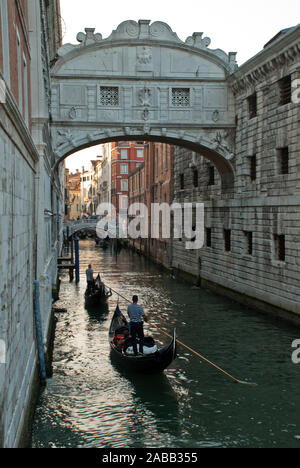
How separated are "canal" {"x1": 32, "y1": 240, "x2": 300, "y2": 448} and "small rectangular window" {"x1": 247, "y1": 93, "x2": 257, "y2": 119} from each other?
6.31 m

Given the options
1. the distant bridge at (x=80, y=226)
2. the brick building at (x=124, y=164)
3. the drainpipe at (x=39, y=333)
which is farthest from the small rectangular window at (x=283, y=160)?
the brick building at (x=124, y=164)

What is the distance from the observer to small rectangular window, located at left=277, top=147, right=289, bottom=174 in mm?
15141

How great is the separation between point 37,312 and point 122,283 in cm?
1516

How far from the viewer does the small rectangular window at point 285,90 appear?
48.8 ft

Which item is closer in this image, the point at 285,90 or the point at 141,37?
the point at 285,90

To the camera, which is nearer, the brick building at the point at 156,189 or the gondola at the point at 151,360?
the gondola at the point at 151,360

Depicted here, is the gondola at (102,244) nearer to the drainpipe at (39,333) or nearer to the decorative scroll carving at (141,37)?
the decorative scroll carving at (141,37)

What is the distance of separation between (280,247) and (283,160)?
8.06 ft

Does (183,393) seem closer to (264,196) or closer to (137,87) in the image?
(264,196)

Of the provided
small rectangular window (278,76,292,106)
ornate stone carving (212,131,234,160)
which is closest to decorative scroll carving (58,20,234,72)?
ornate stone carving (212,131,234,160)

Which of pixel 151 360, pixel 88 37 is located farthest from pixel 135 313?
pixel 88 37

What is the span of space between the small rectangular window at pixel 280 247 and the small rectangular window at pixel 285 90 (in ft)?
12.3

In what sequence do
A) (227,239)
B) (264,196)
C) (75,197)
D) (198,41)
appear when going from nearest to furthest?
(264,196) → (198,41) → (227,239) → (75,197)

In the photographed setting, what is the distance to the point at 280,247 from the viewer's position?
1546 cm
